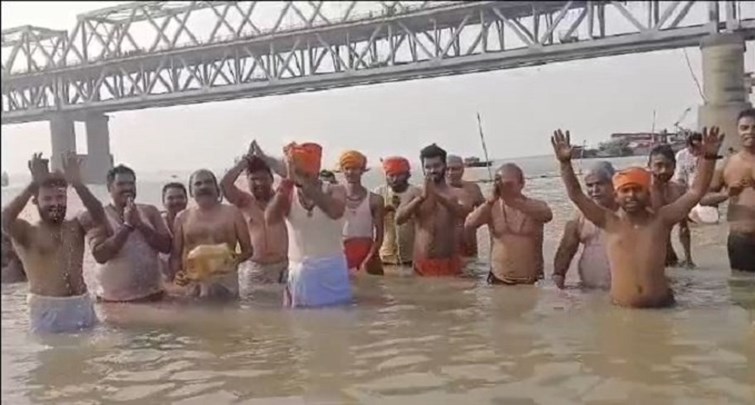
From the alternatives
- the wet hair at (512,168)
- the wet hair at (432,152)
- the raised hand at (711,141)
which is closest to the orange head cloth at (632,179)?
the raised hand at (711,141)

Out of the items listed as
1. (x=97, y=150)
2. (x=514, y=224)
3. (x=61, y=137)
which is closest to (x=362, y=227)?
(x=514, y=224)

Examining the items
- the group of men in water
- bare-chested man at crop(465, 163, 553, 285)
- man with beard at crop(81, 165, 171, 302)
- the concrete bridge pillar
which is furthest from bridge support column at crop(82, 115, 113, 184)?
bare-chested man at crop(465, 163, 553, 285)

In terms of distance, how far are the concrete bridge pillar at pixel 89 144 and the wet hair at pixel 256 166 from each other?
1.87 meters

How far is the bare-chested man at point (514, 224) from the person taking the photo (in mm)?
5488

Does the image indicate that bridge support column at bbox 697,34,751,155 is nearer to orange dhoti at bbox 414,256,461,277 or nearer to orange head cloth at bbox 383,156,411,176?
orange dhoti at bbox 414,256,461,277

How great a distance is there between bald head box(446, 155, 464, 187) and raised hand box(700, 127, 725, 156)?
88.8 inches

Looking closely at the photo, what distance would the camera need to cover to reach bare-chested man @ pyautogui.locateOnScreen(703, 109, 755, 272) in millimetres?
5332

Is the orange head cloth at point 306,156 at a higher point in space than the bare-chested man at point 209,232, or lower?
higher

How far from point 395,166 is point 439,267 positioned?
787 mm

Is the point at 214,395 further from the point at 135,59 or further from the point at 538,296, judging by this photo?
the point at 538,296

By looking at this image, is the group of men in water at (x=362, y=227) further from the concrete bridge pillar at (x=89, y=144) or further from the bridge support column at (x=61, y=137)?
the bridge support column at (x=61, y=137)

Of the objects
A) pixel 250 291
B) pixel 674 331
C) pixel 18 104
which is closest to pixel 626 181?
pixel 674 331

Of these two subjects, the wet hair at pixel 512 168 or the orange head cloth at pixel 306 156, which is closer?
the orange head cloth at pixel 306 156

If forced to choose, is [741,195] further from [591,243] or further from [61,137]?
[61,137]
